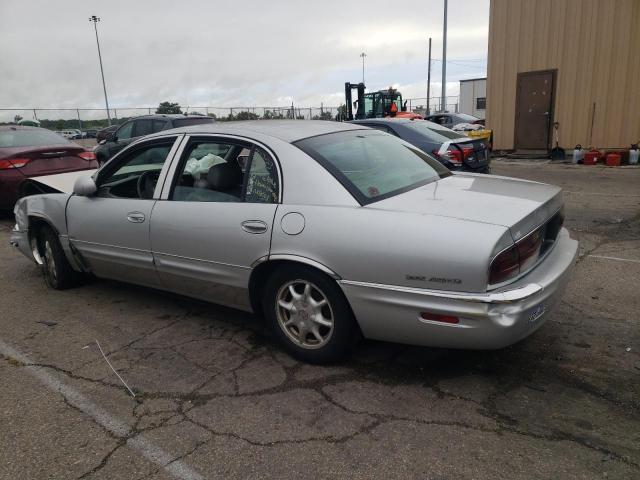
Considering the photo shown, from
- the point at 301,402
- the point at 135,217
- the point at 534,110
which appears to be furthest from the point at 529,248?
the point at 534,110

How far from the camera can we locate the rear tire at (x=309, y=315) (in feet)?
10.1

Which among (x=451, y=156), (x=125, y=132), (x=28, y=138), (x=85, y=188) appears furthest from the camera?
(x=125, y=132)

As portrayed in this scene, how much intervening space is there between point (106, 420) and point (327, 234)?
1580 mm

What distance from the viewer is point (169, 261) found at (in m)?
3.85

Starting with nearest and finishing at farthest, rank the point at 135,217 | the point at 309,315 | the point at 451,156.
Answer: the point at 309,315 < the point at 135,217 < the point at 451,156

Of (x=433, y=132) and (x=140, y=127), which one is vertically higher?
(x=140, y=127)

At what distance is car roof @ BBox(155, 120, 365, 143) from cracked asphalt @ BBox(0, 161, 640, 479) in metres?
1.46

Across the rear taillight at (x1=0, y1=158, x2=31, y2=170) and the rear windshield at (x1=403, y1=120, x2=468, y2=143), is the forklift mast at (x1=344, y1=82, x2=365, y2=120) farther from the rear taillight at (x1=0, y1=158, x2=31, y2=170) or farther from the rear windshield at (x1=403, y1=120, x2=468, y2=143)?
the rear taillight at (x1=0, y1=158, x2=31, y2=170)

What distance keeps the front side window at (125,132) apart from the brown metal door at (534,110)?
1078 cm

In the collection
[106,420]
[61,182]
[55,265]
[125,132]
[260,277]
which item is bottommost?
[106,420]

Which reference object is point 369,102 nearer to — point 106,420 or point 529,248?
point 529,248

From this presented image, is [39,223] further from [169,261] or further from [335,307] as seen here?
[335,307]

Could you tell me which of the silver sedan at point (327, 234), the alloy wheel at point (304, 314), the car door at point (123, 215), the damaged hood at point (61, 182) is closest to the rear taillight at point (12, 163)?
the damaged hood at point (61, 182)

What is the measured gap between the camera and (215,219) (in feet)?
11.6
